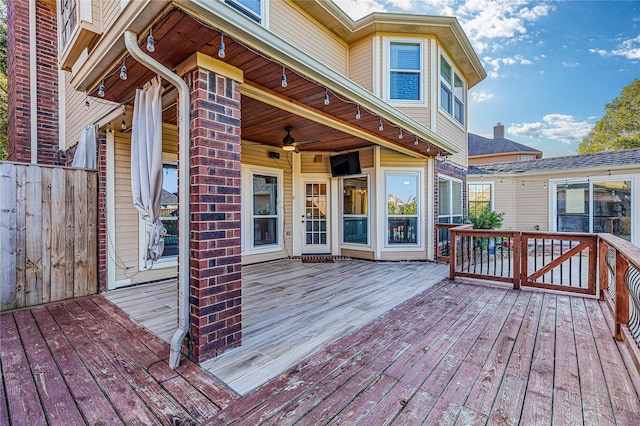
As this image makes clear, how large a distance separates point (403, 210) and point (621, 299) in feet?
13.3

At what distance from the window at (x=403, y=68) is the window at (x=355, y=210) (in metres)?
2.13

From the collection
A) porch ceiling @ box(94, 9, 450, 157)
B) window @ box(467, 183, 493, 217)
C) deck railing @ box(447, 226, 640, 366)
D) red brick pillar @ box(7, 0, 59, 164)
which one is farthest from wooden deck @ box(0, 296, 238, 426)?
window @ box(467, 183, 493, 217)

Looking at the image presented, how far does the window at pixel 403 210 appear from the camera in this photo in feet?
21.5

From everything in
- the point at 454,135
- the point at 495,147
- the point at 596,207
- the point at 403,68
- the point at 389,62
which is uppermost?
the point at 495,147

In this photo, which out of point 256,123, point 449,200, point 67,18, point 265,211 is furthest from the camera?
point 449,200

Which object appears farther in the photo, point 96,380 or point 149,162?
point 149,162

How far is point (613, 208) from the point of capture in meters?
9.22

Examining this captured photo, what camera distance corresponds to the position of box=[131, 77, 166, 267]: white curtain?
105 inches

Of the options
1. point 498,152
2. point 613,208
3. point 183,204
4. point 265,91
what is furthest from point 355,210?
point 498,152

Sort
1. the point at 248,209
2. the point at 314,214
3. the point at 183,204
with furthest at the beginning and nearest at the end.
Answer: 1. the point at 314,214
2. the point at 248,209
3. the point at 183,204

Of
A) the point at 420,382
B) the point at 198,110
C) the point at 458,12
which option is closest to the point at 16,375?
the point at 198,110

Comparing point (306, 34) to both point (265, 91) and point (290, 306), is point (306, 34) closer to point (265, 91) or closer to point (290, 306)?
point (265, 91)

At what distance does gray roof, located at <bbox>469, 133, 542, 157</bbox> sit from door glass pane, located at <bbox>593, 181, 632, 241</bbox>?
33.9 ft

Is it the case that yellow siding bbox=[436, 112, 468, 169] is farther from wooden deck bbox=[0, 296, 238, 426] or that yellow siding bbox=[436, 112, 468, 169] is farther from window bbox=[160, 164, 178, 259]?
wooden deck bbox=[0, 296, 238, 426]
